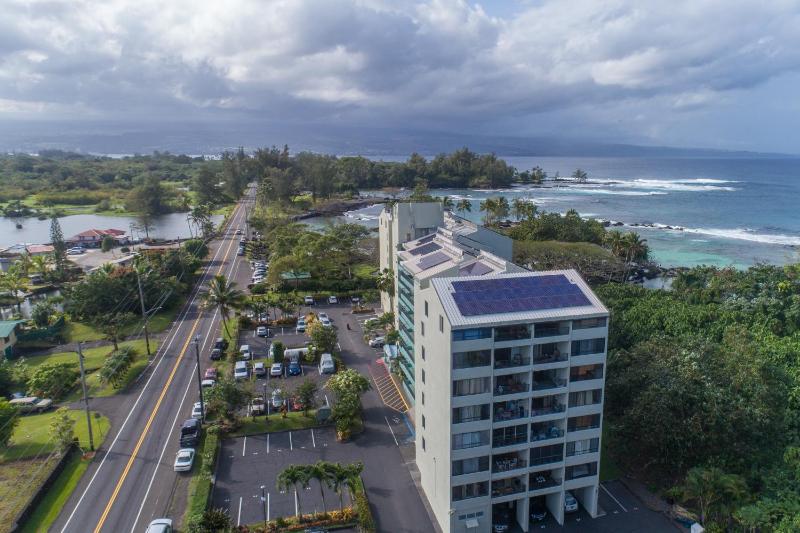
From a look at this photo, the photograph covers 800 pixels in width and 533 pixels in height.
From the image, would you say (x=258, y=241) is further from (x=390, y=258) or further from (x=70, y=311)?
(x=390, y=258)

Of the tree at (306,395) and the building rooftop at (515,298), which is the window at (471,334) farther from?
the tree at (306,395)

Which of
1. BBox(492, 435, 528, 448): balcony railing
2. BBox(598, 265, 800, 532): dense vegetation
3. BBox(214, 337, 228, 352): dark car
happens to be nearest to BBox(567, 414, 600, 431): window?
BBox(492, 435, 528, 448): balcony railing

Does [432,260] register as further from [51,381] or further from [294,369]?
[51,381]

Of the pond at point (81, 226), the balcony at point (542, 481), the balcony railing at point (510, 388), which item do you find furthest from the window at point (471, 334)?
the pond at point (81, 226)

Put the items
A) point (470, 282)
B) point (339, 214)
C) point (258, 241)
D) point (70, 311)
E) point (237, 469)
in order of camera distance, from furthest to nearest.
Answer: point (339, 214) → point (258, 241) → point (70, 311) → point (237, 469) → point (470, 282)

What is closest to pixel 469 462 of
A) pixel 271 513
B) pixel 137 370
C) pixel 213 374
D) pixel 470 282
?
pixel 470 282

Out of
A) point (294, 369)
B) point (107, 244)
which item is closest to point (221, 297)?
point (294, 369)
